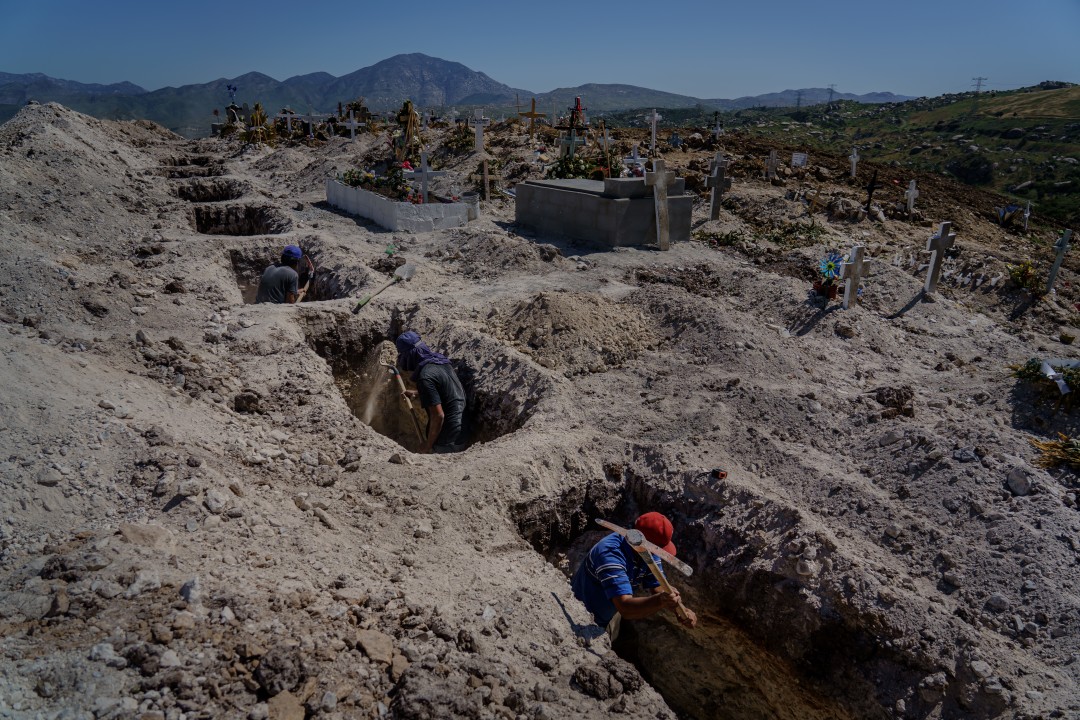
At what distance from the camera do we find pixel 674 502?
6238 mm

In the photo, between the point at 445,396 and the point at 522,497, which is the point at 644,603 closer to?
the point at 522,497

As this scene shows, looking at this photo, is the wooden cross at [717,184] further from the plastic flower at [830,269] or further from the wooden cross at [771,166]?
the plastic flower at [830,269]

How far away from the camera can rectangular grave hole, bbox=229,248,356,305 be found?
1145 centimetres

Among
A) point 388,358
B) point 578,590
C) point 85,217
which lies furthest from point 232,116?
point 578,590

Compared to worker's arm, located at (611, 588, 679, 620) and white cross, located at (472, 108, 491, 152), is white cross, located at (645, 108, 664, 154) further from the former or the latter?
worker's arm, located at (611, 588, 679, 620)

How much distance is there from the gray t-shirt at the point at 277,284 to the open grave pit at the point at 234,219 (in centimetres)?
667

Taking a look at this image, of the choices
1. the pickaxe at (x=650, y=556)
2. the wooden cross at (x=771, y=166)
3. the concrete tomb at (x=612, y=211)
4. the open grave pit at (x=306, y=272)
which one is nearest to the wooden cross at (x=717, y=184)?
the concrete tomb at (x=612, y=211)

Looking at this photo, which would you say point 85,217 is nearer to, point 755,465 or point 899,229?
point 755,465

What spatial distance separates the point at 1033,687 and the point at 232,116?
38.5 meters

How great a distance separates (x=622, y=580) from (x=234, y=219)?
1591 cm

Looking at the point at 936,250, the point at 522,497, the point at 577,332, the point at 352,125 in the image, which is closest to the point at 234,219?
the point at 352,125

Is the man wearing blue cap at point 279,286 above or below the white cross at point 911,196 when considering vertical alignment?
below

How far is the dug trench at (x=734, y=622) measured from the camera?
16.3 ft

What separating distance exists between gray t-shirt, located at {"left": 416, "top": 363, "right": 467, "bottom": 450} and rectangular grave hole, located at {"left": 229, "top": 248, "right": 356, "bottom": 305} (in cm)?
378
